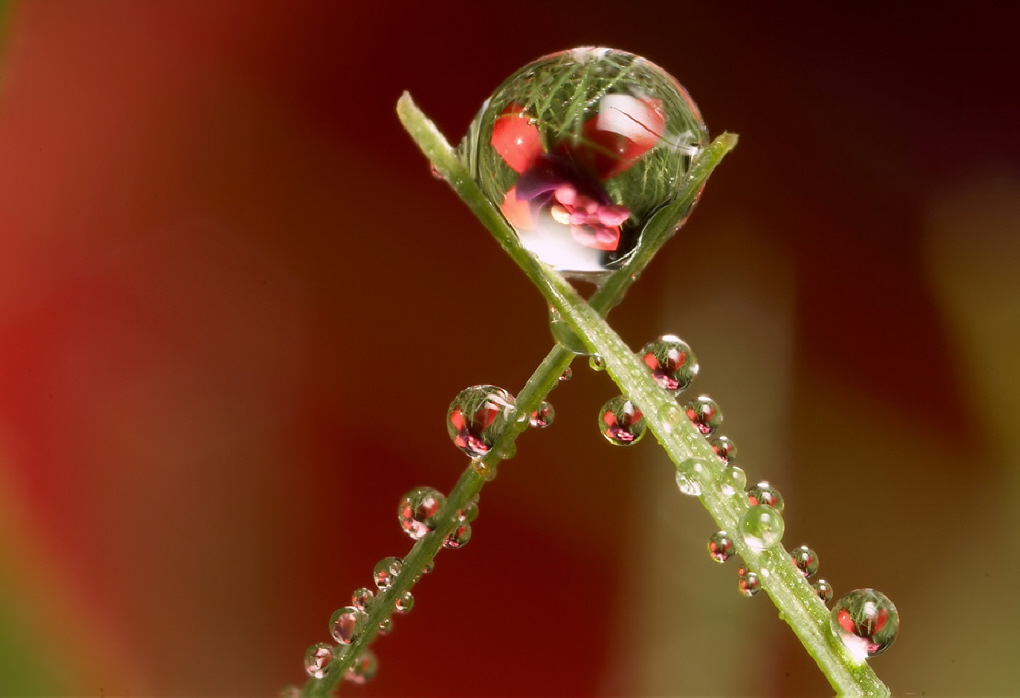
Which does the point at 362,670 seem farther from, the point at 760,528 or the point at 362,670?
the point at 760,528

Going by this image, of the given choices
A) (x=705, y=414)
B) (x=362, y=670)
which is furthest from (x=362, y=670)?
(x=705, y=414)

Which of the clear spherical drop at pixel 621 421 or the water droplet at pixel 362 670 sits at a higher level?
the clear spherical drop at pixel 621 421

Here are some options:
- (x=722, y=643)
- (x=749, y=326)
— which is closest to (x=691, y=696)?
(x=722, y=643)

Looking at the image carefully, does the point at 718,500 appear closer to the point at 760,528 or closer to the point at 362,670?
the point at 760,528

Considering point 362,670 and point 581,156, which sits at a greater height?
point 581,156

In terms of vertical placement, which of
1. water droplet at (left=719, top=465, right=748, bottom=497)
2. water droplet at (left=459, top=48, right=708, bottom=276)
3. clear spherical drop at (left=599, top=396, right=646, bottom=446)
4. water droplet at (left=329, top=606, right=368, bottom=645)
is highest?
water droplet at (left=459, top=48, right=708, bottom=276)
